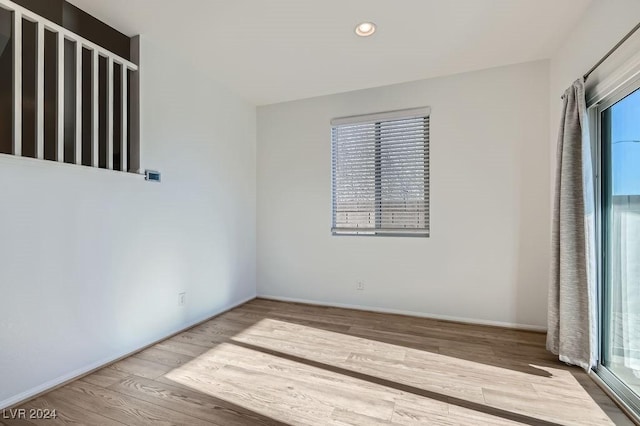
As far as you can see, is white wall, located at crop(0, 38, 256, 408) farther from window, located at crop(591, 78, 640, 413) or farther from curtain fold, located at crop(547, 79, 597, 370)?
window, located at crop(591, 78, 640, 413)

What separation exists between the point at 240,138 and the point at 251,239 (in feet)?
4.42

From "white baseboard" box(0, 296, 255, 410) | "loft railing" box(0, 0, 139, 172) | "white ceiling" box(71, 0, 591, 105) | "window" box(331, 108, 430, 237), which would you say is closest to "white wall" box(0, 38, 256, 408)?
"white baseboard" box(0, 296, 255, 410)

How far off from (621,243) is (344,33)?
2492 millimetres

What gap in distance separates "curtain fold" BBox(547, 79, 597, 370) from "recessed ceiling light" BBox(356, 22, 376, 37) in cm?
156

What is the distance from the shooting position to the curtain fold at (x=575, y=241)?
1.99m

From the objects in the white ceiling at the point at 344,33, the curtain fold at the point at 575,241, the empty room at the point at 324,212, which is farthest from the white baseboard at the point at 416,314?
the white ceiling at the point at 344,33

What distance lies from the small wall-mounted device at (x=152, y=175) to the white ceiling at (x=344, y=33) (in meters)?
1.18

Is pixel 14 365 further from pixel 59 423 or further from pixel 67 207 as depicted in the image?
pixel 67 207

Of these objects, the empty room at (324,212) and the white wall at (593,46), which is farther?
the empty room at (324,212)

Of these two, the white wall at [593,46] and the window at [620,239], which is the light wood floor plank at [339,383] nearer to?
the window at [620,239]

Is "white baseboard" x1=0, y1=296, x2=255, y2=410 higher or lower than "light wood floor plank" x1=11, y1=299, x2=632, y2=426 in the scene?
higher

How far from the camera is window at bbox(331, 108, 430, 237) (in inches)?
127

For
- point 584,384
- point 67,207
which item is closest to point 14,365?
point 67,207

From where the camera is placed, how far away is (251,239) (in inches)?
154
